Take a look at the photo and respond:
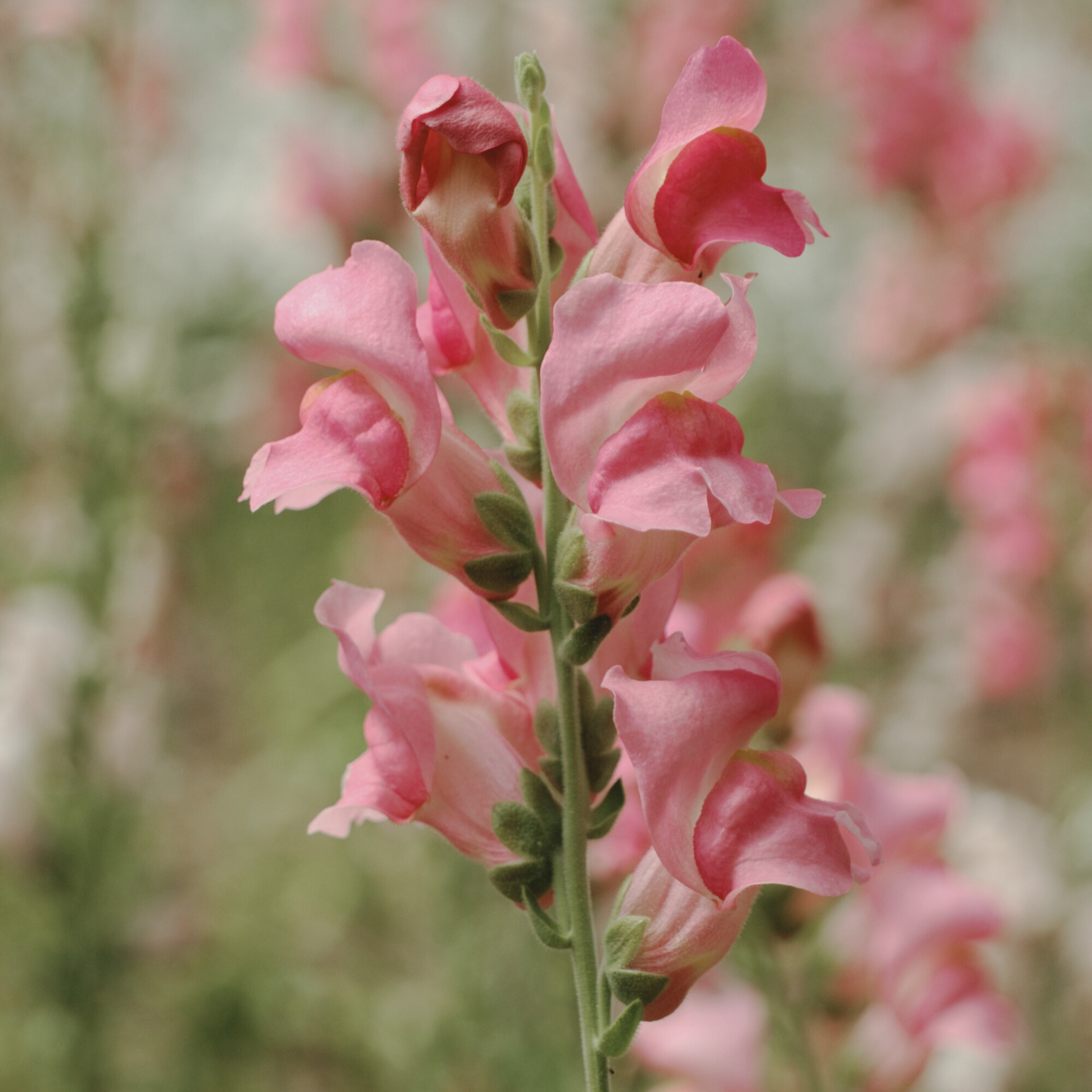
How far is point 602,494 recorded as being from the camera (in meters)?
0.46

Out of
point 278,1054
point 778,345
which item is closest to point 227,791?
point 278,1054

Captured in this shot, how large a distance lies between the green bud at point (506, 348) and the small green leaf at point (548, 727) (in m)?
0.16

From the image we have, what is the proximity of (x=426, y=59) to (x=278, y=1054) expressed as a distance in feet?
6.74

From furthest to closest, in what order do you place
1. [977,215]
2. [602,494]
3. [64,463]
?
[977,215], [64,463], [602,494]

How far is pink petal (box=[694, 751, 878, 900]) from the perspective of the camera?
460 millimetres

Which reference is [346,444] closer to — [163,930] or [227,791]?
[163,930]

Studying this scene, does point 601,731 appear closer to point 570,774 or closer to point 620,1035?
point 570,774

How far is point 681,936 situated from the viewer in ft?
1.68

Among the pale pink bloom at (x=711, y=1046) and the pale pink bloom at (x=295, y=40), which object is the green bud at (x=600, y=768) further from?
the pale pink bloom at (x=295, y=40)

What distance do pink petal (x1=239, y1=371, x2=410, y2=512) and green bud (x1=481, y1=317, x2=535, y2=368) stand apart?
64 mm

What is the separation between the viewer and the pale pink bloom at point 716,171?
0.49m

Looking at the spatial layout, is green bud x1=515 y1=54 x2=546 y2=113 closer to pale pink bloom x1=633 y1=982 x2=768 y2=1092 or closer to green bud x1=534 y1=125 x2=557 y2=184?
green bud x1=534 y1=125 x2=557 y2=184

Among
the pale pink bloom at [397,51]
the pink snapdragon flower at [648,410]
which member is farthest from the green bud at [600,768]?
the pale pink bloom at [397,51]

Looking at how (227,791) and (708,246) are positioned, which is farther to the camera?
(227,791)
